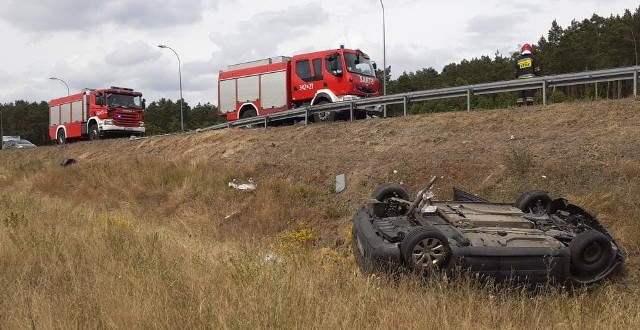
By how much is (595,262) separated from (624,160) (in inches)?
150

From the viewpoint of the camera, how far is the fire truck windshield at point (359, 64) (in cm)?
1734

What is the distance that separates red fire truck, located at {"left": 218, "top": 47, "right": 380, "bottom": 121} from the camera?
17.2 m

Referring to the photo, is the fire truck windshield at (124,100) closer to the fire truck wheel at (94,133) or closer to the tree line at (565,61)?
the fire truck wheel at (94,133)

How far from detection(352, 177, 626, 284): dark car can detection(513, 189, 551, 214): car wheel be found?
0.38 metres

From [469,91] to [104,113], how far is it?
59.0 feet

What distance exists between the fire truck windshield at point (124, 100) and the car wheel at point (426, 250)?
901 inches

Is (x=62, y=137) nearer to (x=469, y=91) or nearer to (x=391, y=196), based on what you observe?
(x=469, y=91)

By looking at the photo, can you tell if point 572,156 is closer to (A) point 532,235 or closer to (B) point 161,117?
(A) point 532,235

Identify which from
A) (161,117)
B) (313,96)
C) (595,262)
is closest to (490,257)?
(595,262)

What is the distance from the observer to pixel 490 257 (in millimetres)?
4879

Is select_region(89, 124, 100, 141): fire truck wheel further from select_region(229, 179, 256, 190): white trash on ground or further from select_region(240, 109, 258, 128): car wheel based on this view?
select_region(229, 179, 256, 190): white trash on ground

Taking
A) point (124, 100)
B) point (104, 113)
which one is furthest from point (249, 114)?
point (104, 113)

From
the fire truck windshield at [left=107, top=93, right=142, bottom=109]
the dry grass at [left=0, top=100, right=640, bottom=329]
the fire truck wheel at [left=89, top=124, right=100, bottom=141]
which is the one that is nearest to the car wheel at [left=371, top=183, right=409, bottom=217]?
the dry grass at [left=0, top=100, right=640, bottom=329]

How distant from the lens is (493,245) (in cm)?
506
